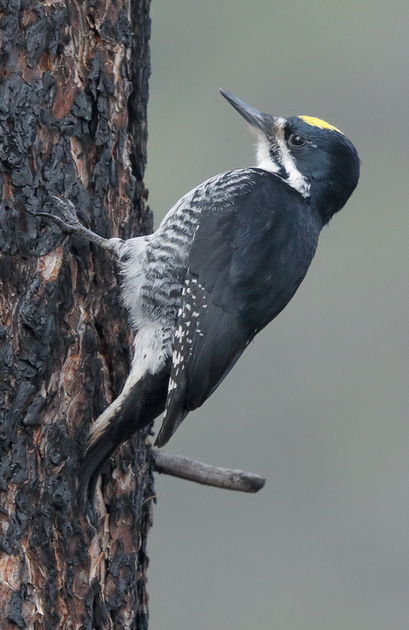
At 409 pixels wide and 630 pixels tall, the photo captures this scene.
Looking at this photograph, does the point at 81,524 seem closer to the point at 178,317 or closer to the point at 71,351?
the point at 71,351

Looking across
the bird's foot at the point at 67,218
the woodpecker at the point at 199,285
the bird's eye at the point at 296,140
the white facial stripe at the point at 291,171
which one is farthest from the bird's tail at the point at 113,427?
the bird's eye at the point at 296,140

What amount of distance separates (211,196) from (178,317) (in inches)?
13.4

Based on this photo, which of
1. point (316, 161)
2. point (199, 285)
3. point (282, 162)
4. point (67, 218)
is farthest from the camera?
point (282, 162)

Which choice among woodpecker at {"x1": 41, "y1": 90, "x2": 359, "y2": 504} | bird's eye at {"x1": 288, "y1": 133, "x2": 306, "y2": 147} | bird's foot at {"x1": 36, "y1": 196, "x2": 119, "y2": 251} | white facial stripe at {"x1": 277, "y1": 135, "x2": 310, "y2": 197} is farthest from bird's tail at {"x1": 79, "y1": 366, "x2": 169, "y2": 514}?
bird's eye at {"x1": 288, "y1": 133, "x2": 306, "y2": 147}

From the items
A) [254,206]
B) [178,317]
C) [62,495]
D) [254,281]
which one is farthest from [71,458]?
[254,206]

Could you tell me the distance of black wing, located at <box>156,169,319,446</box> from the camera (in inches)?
66.2

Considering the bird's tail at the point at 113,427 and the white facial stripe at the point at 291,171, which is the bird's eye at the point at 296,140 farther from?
the bird's tail at the point at 113,427

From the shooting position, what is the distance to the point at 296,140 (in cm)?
221

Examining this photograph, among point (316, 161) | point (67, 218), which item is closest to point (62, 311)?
point (67, 218)

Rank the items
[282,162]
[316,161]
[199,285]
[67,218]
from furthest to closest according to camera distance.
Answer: [282,162]
[316,161]
[199,285]
[67,218]

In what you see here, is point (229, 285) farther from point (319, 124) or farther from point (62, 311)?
point (319, 124)

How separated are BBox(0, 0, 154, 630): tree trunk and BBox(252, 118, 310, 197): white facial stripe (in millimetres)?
568

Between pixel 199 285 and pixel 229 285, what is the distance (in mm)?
68

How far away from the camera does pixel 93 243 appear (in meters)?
1.62
